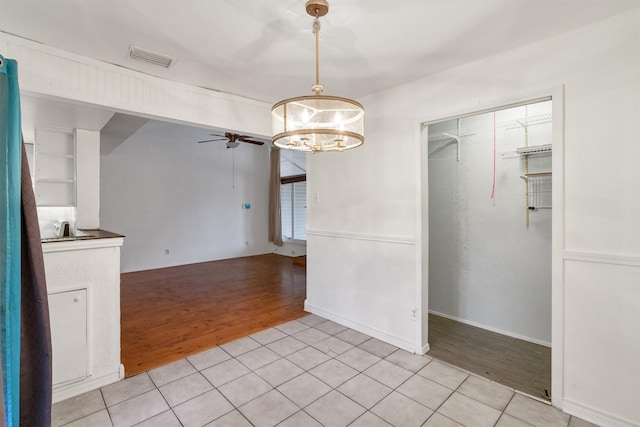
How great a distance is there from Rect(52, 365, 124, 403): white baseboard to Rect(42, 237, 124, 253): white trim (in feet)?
3.21

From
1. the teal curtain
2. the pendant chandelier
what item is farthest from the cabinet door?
the pendant chandelier

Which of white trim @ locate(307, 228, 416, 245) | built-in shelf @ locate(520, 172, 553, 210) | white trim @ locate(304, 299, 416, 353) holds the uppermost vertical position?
built-in shelf @ locate(520, 172, 553, 210)

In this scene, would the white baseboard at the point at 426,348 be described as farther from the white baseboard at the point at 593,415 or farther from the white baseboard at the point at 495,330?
the white baseboard at the point at 593,415

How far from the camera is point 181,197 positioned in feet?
23.0

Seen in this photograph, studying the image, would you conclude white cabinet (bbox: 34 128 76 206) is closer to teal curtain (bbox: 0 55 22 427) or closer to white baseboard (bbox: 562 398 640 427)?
teal curtain (bbox: 0 55 22 427)

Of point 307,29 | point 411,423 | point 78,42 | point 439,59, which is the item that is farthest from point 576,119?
point 78,42

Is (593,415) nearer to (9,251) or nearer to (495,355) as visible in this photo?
(495,355)

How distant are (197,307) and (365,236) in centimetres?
257

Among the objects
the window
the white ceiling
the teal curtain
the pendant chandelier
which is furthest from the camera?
the window

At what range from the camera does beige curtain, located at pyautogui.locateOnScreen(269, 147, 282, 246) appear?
830 cm

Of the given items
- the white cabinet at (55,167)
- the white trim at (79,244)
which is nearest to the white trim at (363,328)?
the white trim at (79,244)

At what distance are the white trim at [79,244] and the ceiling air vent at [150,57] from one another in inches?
56.5

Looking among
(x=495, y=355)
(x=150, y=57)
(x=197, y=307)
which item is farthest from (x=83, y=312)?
(x=495, y=355)

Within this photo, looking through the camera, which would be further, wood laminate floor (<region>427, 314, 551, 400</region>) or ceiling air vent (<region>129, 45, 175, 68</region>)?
wood laminate floor (<region>427, 314, 551, 400</region>)
